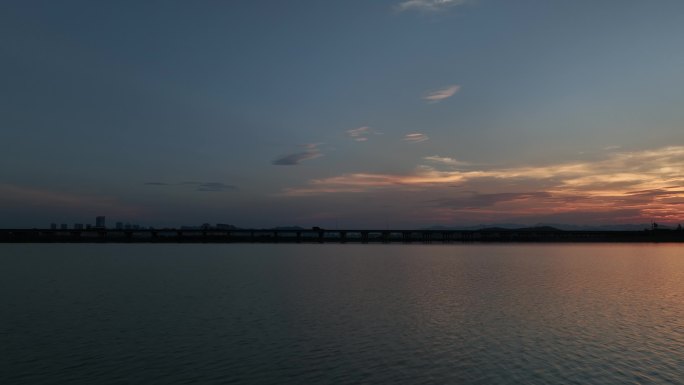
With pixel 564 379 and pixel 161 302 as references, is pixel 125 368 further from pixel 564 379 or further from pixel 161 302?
pixel 161 302

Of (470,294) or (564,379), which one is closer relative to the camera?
(564,379)

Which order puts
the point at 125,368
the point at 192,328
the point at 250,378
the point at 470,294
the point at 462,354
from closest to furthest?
the point at 250,378, the point at 125,368, the point at 462,354, the point at 192,328, the point at 470,294

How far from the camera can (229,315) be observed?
4175 cm

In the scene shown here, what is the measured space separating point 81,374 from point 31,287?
4670cm

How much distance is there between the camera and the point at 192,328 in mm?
36094

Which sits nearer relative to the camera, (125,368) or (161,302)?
(125,368)

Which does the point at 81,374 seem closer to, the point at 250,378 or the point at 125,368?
the point at 125,368

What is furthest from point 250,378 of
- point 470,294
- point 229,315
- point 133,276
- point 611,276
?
point 611,276

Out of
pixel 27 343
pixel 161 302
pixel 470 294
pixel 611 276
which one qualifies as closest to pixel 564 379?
pixel 27 343

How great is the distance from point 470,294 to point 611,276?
41.8 meters

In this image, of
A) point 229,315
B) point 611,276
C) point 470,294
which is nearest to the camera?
point 229,315

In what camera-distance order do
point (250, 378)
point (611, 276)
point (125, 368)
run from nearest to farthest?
point (250, 378) → point (125, 368) → point (611, 276)

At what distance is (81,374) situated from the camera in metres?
24.1

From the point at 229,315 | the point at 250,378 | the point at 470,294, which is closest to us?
the point at 250,378
